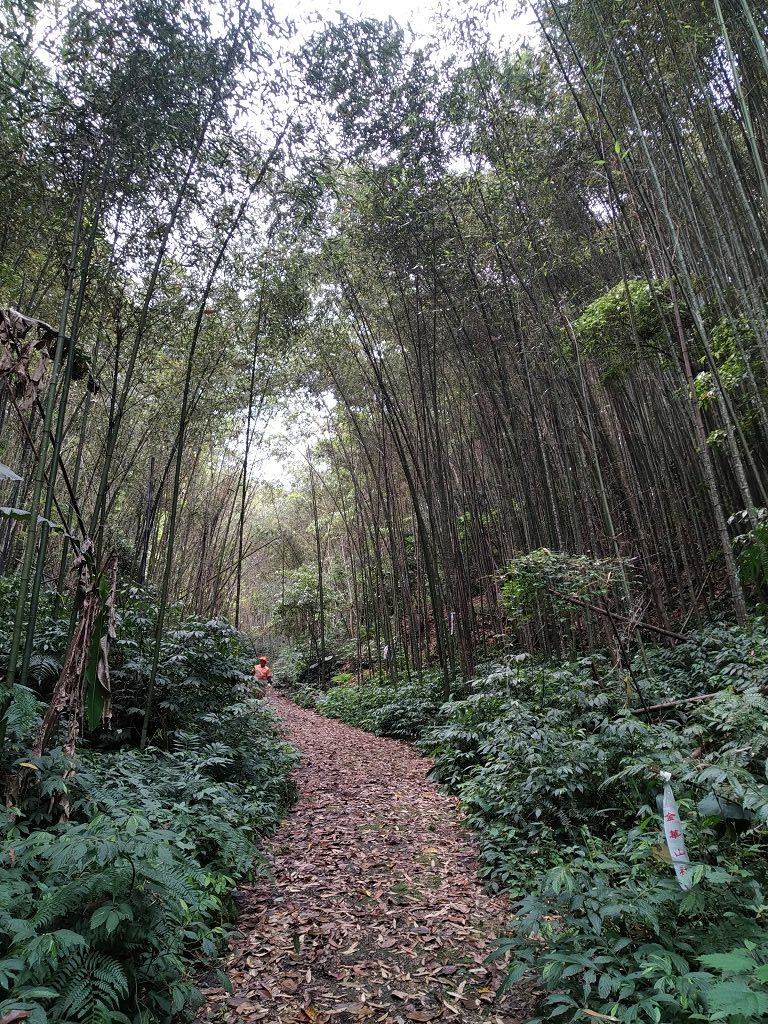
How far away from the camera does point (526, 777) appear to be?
2971 mm

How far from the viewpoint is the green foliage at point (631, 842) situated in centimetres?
136

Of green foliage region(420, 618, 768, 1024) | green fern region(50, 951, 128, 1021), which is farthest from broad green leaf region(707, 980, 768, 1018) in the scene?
green fern region(50, 951, 128, 1021)

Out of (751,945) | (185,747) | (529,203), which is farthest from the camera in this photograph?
(529,203)

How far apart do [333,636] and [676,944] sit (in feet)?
40.0

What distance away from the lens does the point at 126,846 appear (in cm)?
151

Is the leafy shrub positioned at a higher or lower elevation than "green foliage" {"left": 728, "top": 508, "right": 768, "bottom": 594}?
lower

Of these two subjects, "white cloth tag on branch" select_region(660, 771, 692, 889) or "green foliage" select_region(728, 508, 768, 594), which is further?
"green foliage" select_region(728, 508, 768, 594)

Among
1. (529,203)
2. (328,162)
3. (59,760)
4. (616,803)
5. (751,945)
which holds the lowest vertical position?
(751,945)

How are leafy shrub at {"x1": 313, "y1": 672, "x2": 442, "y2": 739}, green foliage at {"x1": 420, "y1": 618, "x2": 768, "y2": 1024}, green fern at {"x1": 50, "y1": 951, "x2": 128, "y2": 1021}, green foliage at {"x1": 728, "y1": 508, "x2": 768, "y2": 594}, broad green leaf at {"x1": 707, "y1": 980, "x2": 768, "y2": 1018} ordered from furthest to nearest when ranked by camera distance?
leafy shrub at {"x1": 313, "y1": 672, "x2": 442, "y2": 739} < green foliage at {"x1": 728, "y1": 508, "x2": 768, "y2": 594} < green foliage at {"x1": 420, "y1": 618, "x2": 768, "y2": 1024} < green fern at {"x1": 50, "y1": 951, "x2": 128, "y2": 1021} < broad green leaf at {"x1": 707, "y1": 980, "x2": 768, "y2": 1018}

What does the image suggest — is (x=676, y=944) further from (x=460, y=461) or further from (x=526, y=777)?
(x=460, y=461)

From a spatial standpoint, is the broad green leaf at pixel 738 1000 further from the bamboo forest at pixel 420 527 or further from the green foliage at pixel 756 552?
the green foliage at pixel 756 552

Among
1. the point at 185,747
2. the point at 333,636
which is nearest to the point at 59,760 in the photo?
the point at 185,747

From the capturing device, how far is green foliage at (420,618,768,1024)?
4.48 ft

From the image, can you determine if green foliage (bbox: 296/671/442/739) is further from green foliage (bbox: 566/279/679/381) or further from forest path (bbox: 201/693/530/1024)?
green foliage (bbox: 566/279/679/381)
